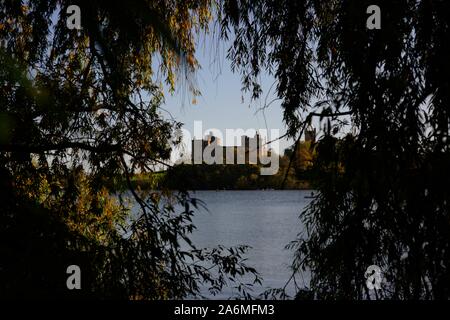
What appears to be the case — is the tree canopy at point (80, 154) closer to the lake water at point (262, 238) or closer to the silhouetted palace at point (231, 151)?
the silhouetted palace at point (231, 151)

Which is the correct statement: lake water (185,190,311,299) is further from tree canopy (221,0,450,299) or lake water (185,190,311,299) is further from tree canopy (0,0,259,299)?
tree canopy (221,0,450,299)

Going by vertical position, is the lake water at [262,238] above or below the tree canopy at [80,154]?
below

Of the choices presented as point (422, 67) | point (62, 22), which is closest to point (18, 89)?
point (62, 22)

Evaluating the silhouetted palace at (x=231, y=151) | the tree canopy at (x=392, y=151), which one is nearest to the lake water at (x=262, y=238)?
the silhouetted palace at (x=231, y=151)

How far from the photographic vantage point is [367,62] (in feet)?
6.70

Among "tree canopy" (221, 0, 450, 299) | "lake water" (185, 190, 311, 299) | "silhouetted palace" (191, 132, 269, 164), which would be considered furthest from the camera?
"lake water" (185, 190, 311, 299)

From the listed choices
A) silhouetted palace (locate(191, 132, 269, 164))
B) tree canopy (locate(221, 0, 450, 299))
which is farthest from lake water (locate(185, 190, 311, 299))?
tree canopy (locate(221, 0, 450, 299))

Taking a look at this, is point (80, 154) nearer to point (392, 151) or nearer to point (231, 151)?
point (231, 151)

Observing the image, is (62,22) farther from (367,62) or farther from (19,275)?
(367,62)

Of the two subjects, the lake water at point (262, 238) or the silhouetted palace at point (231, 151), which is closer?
the silhouetted palace at point (231, 151)

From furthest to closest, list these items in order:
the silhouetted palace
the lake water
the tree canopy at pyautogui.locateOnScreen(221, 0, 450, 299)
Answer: the lake water
the silhouetted palace
the tree canopy at pyautogui.locateOnScreen(221, 0, 450, 299)

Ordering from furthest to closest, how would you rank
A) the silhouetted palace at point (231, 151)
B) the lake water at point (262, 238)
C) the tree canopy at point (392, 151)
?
the lake water at point (262, 238), the silhouetted palace at point (231, 151), the tree canopy at point (392, 151)
